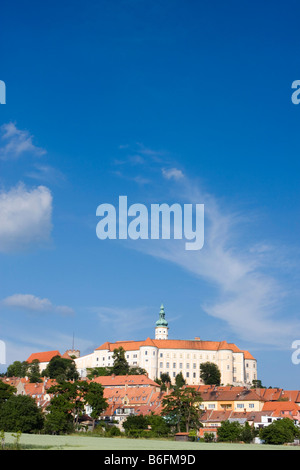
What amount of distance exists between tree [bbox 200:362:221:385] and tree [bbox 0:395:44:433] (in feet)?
384

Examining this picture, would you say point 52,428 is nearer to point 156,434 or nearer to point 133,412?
point 156,434

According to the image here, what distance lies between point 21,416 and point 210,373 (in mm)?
126316

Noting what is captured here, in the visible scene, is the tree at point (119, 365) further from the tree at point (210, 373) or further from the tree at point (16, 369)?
the tree at point (16, 369)

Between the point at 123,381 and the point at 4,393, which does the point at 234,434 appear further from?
the point at 123,381

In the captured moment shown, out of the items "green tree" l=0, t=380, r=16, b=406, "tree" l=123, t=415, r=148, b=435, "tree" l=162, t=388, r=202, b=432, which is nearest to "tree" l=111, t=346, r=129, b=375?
"green tree" l=0, t=380, r=16, b=406

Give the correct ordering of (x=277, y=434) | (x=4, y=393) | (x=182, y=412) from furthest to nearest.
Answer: (x=4, y=393), (x=182, y=412), (x=277, y=434)

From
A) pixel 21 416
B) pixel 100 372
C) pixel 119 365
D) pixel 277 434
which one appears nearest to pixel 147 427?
pixel 21 416

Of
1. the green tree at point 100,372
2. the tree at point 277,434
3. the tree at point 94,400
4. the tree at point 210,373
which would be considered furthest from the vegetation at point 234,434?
the green tree at point 100,372

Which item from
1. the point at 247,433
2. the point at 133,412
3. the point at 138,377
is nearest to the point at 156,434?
the point at 247,433

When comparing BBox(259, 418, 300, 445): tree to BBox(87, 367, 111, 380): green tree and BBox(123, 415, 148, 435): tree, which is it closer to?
BBox(123, 415, 148, 435): tree

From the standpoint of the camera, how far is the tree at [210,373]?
18650 centimetres

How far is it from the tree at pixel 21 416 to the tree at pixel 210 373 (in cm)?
11700

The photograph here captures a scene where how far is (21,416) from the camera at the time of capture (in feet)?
239
